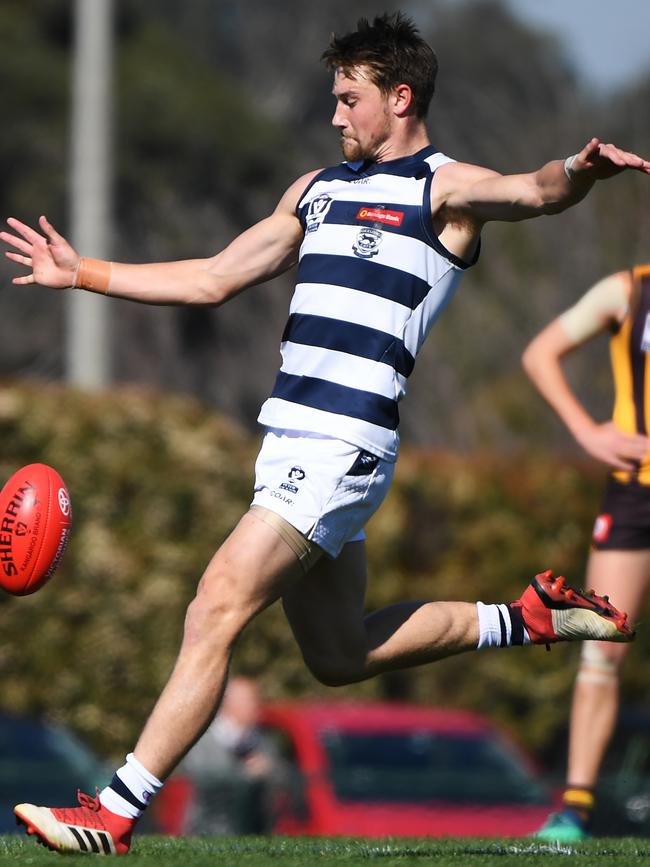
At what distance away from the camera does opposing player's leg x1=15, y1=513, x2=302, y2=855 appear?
5.13 metres

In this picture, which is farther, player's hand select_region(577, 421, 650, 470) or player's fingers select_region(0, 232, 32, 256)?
player's hand select_region(577, 421, 650, 470)

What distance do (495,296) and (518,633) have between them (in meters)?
12.6

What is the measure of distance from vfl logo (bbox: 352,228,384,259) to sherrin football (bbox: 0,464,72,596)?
131 cm

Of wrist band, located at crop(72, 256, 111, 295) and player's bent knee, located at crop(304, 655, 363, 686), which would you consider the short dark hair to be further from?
player's bent knee, located at crop(304, 655, 363, 686)

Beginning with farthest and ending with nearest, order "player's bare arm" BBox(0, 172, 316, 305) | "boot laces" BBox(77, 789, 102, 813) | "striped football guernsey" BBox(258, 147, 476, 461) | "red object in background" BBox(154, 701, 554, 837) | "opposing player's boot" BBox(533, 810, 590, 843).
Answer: "red object in background" BBox(154, 701, 554, 837)
"opposing player's boot" BBox(533, 810, 590, 843)
"player's bare arm" BBox(0, 172, 316, 305)
"striped football guernsey" BBox(258, 147, 476, 461)
"boot laces" BBox(77, 789, 102, 813)

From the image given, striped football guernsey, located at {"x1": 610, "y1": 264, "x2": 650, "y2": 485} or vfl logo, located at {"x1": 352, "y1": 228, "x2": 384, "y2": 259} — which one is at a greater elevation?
vfl logo, located at {"x1": 352, "y1": 228, "x2": 384, "y2": 259}

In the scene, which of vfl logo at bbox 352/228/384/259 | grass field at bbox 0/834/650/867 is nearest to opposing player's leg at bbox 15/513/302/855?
grass field at bbox 0/834/650/867

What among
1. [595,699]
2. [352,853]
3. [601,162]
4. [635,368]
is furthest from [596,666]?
[601,162]

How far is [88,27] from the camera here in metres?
17.0

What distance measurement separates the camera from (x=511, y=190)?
5.37 m

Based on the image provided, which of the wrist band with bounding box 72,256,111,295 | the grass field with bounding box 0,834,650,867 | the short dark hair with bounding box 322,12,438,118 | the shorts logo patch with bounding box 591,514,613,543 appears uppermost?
the short dark hair with bounding box 322,12,438,118

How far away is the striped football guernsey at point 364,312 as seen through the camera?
545 cm

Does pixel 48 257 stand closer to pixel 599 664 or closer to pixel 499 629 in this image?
pixel 499 629

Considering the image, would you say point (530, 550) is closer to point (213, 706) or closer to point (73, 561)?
point (73, 561)
